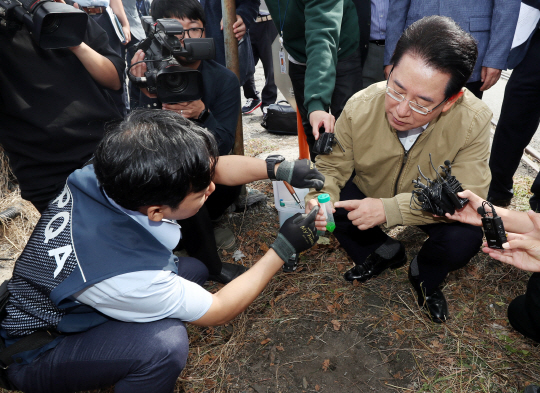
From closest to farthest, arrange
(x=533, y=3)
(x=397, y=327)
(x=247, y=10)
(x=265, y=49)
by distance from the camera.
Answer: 1. (x=397, y=327)
2. (x=533, y=3)
3. (x=247, y=10)
4. (x=265, y=49)

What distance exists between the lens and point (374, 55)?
2.94 m

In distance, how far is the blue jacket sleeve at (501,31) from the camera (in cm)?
235

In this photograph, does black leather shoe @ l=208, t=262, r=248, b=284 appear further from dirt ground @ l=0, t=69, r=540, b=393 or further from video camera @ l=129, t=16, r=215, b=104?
video camera @ l=129, t=16, r=215, b=104

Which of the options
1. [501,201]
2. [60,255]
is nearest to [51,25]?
[60,255]

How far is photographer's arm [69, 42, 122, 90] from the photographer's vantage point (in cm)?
204

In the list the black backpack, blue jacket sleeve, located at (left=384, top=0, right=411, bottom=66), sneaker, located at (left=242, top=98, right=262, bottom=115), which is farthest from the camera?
sneaker, located at (left=242, top=98, right=262, bottom=115)

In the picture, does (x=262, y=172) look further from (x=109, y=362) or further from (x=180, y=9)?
(x=180, y=9)

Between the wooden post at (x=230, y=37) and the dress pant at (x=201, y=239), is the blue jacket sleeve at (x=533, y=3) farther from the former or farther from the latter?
the dress pant at (x=201, y=239)

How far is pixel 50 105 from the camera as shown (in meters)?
2.01

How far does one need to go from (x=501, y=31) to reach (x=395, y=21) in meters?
0.63

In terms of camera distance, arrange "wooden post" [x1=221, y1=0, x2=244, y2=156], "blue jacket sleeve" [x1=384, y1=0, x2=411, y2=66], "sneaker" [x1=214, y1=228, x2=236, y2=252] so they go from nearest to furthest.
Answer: "blue jacket sleeve" [x1=384, y1=0, x2=411, y2=66], "wooden post" [x1=221, y1=0, x2=244, y2=156], "sneaker" [x1=214, y1=228, x2=236, y2=252]

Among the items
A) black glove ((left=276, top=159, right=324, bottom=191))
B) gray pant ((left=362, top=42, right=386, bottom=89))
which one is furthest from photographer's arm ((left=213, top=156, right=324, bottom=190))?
gray pant ((left=362, top=42, right=386, bottom=89))

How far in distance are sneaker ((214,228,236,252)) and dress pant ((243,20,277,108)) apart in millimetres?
2845

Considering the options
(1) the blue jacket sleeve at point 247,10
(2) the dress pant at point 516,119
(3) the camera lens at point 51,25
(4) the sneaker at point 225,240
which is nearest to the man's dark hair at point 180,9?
(1) the blue jacket sleeve at point 247,10
